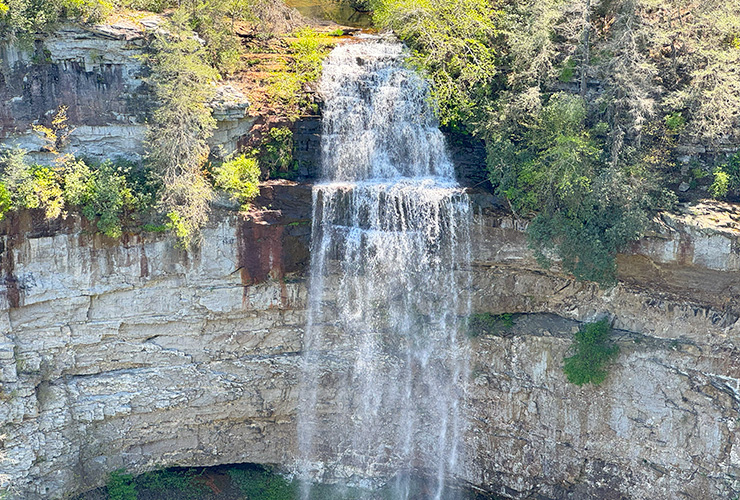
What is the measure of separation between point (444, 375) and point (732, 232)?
22.5 ft

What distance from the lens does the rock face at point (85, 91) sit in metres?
13.6

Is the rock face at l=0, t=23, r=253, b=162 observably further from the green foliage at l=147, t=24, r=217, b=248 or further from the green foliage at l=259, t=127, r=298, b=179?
the green foliage at l=259, t=127, r=298, b=179

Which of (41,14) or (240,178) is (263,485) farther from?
(41,14)

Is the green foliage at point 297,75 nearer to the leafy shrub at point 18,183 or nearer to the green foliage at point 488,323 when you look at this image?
the leafy shrub at point 18,183

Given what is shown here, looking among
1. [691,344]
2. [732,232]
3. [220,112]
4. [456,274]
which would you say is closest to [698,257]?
[732,232]

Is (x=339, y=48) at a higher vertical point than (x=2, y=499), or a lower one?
higher

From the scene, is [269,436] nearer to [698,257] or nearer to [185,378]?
[185,378]

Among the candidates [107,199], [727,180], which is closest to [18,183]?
[107,199]

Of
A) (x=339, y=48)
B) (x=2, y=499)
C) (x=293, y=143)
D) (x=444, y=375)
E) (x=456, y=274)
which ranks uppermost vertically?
(x=339, y=48)

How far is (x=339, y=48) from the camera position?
53.3 feet

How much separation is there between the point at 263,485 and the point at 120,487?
10.9ft

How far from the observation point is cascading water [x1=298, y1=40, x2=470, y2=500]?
48.5ft

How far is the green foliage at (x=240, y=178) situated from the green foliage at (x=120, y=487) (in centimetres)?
694

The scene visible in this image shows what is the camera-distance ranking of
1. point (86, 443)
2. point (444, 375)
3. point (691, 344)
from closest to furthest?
1. point (691, 344)
2. point (86, 443)
3. point (444, 375)
